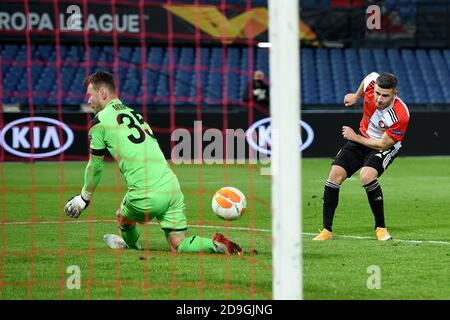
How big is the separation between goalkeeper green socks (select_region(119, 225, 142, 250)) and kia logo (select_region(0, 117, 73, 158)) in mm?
12326

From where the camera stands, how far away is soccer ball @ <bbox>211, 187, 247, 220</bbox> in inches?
389

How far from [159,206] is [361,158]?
2879mm

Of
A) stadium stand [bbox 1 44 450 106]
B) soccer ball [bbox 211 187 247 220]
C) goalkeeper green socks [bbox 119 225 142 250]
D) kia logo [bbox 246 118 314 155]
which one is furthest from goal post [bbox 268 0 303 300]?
stadium stand [bbox 1 44 450 106]

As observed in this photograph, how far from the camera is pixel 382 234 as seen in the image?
10602 millimetres

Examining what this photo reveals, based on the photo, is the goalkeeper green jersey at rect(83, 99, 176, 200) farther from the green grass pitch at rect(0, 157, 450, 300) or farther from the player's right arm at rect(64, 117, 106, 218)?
the green grass pitch at rect(0, 157, 450, 300)

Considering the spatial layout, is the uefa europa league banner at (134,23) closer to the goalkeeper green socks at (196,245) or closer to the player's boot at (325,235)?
the player's boot at (325,235)

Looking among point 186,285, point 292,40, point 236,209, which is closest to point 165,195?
point 236,209

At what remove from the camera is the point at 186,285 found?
302 inches

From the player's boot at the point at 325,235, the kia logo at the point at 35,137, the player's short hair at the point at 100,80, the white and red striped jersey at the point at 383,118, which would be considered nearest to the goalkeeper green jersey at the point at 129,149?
the player's short hair at the point at 100,80

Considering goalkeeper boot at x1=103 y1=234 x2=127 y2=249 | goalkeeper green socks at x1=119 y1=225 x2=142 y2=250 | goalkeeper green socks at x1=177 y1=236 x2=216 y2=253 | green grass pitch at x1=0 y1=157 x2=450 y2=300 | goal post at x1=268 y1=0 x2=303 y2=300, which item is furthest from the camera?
goalkeeper boot at x1=103 y1=234 x2=127 y2=249

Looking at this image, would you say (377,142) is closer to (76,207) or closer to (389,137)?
(389,137)

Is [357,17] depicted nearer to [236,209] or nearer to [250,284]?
[236,209]

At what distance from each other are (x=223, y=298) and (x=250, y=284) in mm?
606

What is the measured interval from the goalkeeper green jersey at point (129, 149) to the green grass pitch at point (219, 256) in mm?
666
